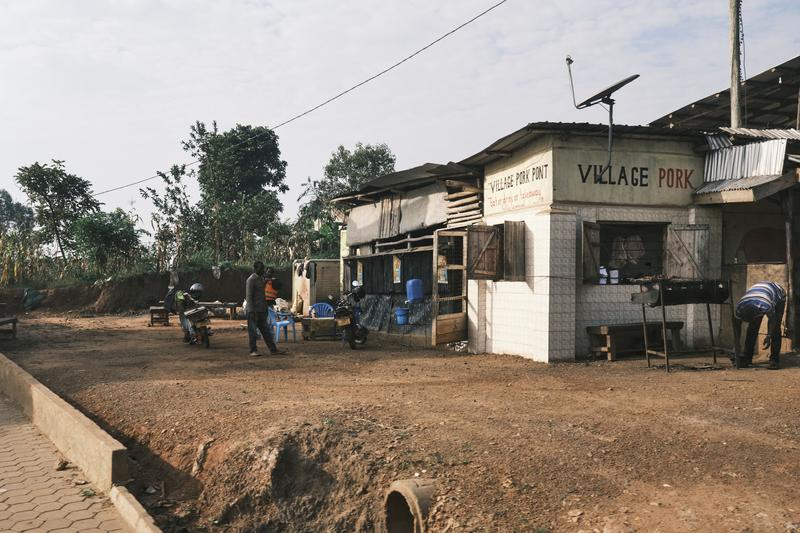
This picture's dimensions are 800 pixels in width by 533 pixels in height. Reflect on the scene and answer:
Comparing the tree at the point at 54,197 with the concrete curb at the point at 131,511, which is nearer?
the concrete curb at the point at 131,511

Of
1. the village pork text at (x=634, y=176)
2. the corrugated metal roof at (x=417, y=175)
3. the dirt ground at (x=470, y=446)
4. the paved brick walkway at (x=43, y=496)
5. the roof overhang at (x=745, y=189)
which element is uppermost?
the corrugated metal roof at (x=417, y=175)

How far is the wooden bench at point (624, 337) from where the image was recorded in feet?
33.1

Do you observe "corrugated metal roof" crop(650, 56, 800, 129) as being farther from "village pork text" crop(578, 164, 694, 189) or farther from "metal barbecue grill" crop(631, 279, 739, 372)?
"metal barbecue grill" crop(631, 279, 739, 372)

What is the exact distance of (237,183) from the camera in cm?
3525

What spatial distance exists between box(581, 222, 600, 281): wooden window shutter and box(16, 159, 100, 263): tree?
2619 centimetres

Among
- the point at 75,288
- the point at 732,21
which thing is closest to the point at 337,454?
the point at 732,21

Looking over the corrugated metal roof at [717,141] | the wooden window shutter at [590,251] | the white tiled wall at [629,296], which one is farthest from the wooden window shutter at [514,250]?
the corrugated metal roof at [717,141]

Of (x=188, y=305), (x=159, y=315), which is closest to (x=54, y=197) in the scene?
(x=159, y=315)

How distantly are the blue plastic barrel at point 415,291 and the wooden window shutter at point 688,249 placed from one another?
205 inches

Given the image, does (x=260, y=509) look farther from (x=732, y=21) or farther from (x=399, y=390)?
(x=732, y=21)

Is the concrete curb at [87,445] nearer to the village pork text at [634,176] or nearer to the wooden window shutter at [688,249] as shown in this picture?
the village pork text at [634,176]

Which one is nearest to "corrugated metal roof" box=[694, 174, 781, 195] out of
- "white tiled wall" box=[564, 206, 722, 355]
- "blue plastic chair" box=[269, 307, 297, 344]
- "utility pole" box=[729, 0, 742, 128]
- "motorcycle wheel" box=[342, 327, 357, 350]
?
"white tiled wall" box=[564, 206, 722, 355]

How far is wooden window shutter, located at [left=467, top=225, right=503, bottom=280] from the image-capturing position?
10711 mm

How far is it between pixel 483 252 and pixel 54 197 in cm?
2704
